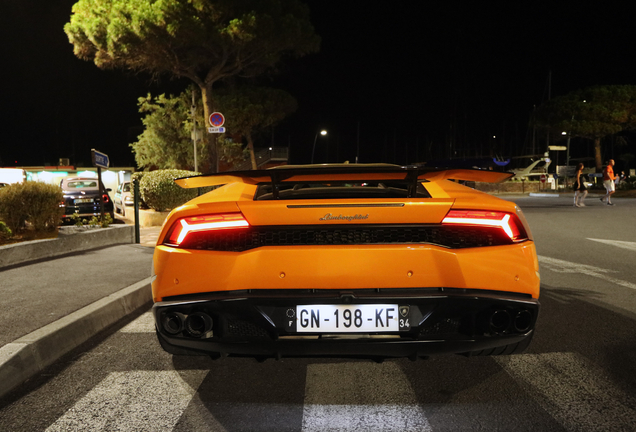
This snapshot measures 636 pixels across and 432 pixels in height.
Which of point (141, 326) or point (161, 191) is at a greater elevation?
point (161, 191)

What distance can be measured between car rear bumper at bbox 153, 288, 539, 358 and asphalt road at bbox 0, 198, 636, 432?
1.01 ft

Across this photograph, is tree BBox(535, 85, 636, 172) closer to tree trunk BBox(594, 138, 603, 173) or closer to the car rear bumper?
tree trunk BBox(594, 138, 603, 173)

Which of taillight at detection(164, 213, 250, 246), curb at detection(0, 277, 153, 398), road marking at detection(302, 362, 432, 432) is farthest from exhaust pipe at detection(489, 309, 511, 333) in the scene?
curb at detection(0, 277, 153, 398)

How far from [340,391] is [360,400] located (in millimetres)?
169

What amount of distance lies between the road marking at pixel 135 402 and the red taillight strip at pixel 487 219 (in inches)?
68.9

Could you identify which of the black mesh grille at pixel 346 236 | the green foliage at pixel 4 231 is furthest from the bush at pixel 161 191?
the black mesh grille at pixel 346 236

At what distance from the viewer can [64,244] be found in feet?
28.5

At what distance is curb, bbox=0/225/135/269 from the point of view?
7.55m

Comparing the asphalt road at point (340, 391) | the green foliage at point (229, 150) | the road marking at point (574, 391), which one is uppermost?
the green foliage at point (229, 150)

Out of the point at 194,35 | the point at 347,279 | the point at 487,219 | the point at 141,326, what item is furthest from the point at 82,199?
the point at 487,219

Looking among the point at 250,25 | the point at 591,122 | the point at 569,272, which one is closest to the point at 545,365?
the point at 569,272

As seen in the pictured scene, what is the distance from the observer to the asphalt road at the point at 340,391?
2734 millimetres

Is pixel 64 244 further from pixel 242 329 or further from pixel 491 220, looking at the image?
pixel 491 220

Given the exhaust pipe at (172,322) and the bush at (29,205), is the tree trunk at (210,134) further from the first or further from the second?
the exhaust pipe at (172,322)
